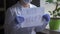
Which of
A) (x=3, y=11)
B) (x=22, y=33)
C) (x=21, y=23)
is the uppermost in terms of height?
(x=3, y=11)

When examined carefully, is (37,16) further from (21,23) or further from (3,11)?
(3,11)

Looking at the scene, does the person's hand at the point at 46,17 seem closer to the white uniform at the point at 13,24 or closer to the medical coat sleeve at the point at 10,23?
the white uniform at the point at 13,24

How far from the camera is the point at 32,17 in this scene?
1.13m

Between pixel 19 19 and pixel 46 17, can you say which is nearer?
pixel 19 19

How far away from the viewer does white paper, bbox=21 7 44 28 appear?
112 centimetres

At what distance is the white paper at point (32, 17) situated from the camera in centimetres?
112

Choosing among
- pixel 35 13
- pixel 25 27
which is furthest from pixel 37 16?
pixel 25 27

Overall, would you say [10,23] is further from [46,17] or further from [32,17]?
[46,17]

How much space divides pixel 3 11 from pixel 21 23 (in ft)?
1.34

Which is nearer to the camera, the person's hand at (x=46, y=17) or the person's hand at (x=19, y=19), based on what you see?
the person's hand at (x=19, y=19)

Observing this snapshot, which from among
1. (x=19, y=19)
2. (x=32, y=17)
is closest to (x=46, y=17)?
(x=32, y=17)

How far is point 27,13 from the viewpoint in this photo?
1137 millimetres

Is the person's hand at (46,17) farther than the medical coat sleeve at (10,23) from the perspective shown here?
Yes

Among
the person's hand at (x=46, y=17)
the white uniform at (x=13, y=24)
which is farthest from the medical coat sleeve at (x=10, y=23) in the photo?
the person's hand at (x=46, y=17)
